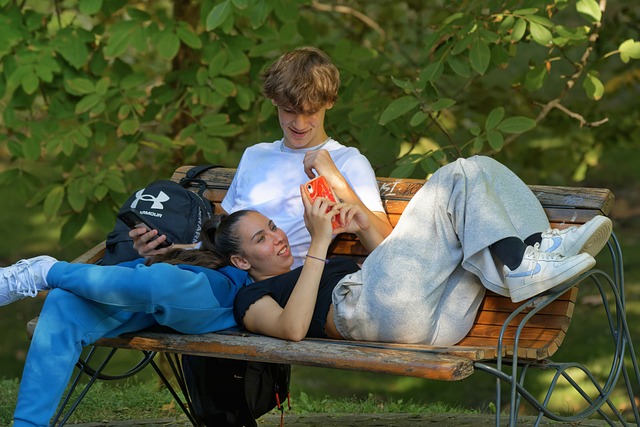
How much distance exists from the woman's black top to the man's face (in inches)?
23.8

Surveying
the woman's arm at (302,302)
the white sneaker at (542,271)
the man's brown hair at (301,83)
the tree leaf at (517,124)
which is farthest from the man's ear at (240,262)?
the tree leaf at (517,124)

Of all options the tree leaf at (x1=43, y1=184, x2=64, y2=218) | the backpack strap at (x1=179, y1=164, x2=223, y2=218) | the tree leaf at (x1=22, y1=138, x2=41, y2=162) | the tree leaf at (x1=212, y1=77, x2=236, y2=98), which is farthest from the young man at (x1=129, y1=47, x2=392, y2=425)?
the tree leaf at (x1=22, y1=138, x2=41, y2=162)

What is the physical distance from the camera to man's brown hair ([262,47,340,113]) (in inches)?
143

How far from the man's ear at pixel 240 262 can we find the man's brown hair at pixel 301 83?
0.56m

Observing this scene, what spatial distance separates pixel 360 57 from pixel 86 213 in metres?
1.46

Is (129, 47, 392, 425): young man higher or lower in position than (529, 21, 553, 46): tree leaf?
lower

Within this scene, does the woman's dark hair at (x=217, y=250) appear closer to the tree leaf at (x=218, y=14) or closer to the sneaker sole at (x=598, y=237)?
the tree leaf at (x=218, y=14)

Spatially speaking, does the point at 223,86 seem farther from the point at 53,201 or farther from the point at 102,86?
the point at 53,201

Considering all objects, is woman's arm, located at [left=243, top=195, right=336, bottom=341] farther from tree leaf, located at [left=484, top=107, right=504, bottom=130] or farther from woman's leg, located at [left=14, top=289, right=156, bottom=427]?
tree leaf, located at [left=484, top=107, right=504, bottom=130]

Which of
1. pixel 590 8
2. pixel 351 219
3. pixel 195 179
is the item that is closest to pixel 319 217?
pixel 351 219

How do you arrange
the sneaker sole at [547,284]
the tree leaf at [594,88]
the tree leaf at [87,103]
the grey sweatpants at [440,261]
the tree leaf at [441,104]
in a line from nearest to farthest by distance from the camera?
the sneaker sole at [547,284] < the grey sweatpants at [440,261] < the tree leaf at [441,104] < the tree leaf at [594,88] < the tree leaf at [87,103]

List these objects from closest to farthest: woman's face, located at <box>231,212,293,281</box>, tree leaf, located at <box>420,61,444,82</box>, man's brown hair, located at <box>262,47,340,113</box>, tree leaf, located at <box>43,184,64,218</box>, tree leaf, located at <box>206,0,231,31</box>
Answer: woman's face, located at <box>231,212,293,281</box>, man's brown hair, located at <box>262,47,340,113</box>, tree leaf, located at <box>206,0,231,31</box>, tree leaf, located at <box>420,61,444,82</box>, tree leaf, located at <box>43,184,64,218</box>

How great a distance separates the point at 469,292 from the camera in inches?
132

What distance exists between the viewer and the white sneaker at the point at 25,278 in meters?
3.26
